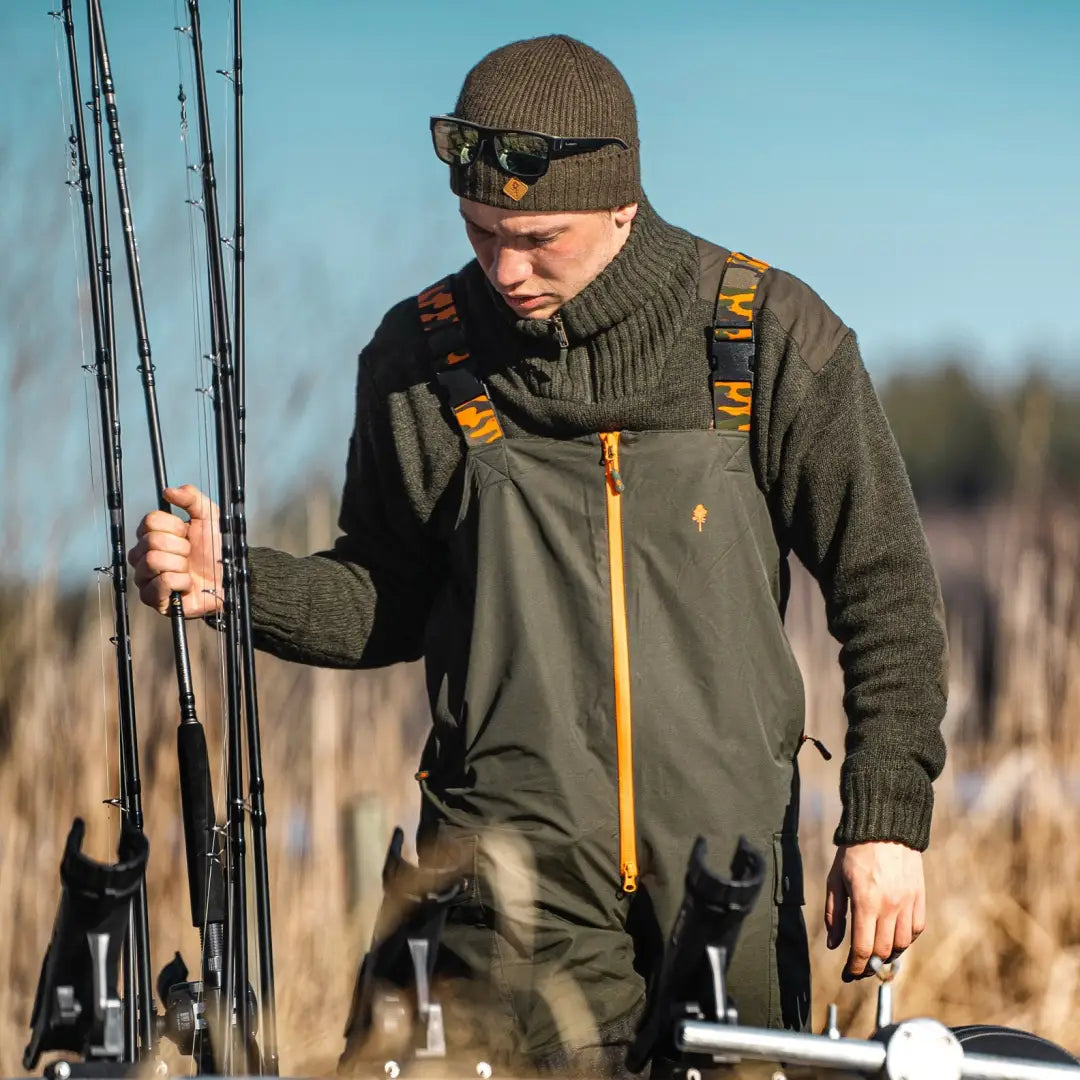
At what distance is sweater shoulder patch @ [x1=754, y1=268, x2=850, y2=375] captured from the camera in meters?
2.43

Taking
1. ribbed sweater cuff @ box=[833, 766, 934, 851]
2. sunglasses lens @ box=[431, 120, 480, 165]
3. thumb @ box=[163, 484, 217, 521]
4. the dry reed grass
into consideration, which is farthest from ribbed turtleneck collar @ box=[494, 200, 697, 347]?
the dry reed grass

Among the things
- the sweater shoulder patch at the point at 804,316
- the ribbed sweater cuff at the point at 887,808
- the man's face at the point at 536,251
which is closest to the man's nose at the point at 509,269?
the man's face at the point at 536,251

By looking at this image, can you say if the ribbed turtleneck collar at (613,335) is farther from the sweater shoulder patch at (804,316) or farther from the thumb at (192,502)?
the thumb at (192,502)

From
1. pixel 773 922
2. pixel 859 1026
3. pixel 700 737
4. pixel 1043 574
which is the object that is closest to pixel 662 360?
pixel 700 737

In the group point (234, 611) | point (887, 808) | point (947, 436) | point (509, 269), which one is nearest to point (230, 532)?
point (234, 611)

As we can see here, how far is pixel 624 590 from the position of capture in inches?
93.5

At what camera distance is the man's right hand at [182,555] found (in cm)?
238

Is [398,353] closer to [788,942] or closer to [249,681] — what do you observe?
[249,681]

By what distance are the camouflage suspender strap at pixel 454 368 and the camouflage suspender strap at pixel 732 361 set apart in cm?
32

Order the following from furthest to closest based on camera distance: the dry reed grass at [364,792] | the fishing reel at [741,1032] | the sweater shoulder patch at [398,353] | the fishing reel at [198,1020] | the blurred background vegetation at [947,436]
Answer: the blurred background vegetation at [947,436], the dry reed grass at [364,792], the sweater shoulder patch at [398,353], the fishing reel at [198,1020], the fishing reel at [741,1032]

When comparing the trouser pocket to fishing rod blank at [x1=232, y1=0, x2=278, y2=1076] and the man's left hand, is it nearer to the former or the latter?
the man's left hand

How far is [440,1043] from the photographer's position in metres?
2.00

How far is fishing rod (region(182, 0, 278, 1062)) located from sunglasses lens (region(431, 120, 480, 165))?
310mm

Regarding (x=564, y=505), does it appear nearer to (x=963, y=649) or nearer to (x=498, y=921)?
(x=498, y=921)
